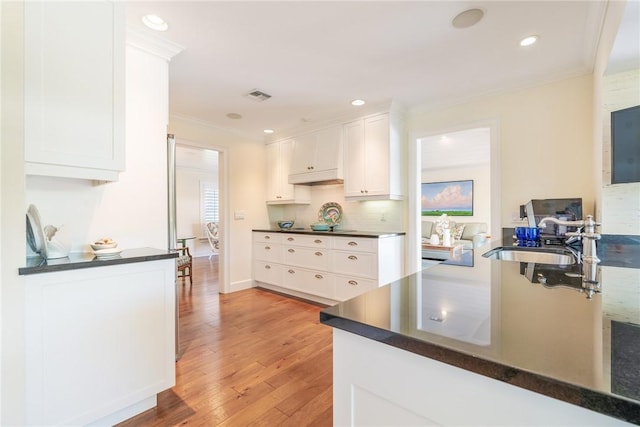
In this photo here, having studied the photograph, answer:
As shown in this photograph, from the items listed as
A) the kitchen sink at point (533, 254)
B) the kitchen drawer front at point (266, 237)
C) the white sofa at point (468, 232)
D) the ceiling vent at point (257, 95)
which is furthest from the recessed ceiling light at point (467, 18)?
the white sofa at point (468, 232)

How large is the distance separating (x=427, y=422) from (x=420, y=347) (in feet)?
Result: 0.59

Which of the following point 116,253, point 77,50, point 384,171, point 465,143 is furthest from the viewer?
point 465,143

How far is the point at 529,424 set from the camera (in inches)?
19.5

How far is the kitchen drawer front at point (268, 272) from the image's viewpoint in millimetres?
4105

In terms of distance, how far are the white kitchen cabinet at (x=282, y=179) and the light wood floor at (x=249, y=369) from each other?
1628 millimetres

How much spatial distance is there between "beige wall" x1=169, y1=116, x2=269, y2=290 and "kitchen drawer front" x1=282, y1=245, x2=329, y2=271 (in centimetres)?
75

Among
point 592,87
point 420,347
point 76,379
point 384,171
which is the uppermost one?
point 592,87

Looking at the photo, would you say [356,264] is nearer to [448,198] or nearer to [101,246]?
[101,246]

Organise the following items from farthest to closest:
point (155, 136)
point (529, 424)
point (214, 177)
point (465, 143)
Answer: point (214, 177)
point (465, 143)
point (155, 136)
point (529, 424)

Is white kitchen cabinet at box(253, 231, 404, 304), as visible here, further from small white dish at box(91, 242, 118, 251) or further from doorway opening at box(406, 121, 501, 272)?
small white dish at box(91, 242, 118, 251)

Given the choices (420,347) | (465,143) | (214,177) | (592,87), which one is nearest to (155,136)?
(420,347)

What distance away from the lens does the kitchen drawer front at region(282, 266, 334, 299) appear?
11.8 ft

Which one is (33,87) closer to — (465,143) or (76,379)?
(76,379)

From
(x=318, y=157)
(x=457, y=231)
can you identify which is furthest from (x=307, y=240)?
(x=457, y=231)
